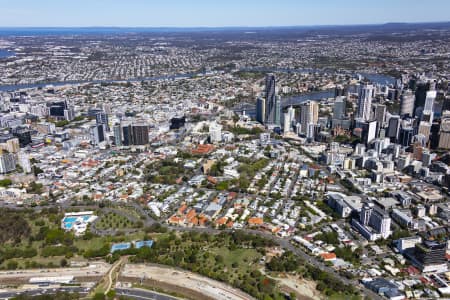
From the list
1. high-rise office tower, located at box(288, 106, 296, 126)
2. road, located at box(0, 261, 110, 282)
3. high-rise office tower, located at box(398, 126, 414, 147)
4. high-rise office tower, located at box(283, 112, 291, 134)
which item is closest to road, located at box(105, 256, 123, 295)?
road, located at box(0, 261, 110, 282)

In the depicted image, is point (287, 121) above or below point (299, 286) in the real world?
above

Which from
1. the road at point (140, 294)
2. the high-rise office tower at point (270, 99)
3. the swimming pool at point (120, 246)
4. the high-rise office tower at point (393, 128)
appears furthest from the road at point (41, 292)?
the high-rise office tower at point (270, 99)

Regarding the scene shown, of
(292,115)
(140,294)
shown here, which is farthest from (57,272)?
(292,115)

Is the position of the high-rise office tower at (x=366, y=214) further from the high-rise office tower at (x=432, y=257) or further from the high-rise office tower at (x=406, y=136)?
the high-rise office tower at (x=406, y=136)

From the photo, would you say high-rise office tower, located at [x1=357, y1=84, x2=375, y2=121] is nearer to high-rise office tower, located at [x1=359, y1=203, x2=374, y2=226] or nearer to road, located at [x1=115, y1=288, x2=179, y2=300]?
high-rise office tower, located at [x1=359, y1=203, x2=374, y2=226]

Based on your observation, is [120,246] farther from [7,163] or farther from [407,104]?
[407,104]
